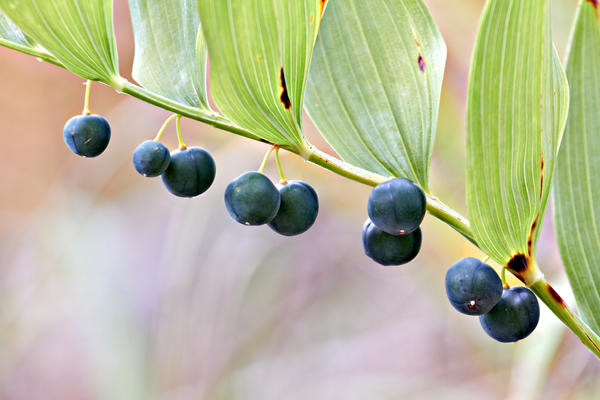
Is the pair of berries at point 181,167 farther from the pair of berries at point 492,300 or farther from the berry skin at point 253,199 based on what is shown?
the pair of berries at point 492,300

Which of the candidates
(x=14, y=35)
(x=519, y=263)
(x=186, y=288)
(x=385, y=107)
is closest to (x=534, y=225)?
(x=519, y=263)

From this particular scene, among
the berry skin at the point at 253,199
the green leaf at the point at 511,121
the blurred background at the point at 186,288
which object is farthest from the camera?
the blurred background at the point at 186,288

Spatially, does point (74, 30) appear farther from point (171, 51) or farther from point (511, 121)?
point (511, 121)

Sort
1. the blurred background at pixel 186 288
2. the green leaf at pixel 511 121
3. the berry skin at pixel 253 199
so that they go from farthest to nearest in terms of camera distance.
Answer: the blurred background at pixel 186 288 → the berry skin at pixel 253 199 → the green leaf at pixel 511 121

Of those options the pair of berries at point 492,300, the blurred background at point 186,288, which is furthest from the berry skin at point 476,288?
the blurred background at point 186,288

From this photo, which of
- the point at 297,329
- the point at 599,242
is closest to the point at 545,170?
the point at 599,242

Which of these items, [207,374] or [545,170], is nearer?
[545,170]

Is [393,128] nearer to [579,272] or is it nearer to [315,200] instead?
[315,200]
